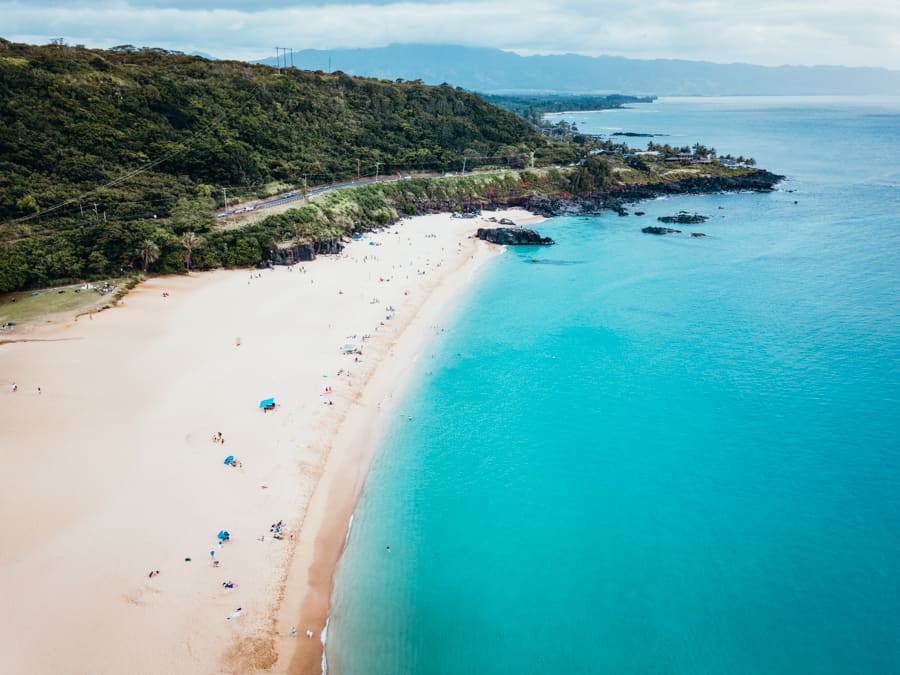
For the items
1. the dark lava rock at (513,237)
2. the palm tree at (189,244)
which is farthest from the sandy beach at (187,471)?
the dark lava rock at (513,237)

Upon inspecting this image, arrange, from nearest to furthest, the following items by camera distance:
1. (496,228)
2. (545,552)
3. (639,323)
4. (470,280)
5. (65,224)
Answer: (545,552) < (639,323) < (65,224) < (470,280) < (496,228)

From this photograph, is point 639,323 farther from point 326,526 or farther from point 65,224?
point 65,224

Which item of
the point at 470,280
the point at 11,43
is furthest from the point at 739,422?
the point at 11,43

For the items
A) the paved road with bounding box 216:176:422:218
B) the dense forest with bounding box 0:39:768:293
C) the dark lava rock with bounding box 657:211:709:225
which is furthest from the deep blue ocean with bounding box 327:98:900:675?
the paved road with bounding box 216:176:422:218

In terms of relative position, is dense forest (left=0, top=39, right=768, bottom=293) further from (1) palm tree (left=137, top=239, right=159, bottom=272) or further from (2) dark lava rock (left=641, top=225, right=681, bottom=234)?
(2) dark lava rock (left=641, top=225, right=681, bottom=234)

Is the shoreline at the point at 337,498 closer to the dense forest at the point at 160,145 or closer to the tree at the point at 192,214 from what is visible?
the tree at the point at 192,214

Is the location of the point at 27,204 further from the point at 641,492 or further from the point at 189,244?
the point at 641,492
